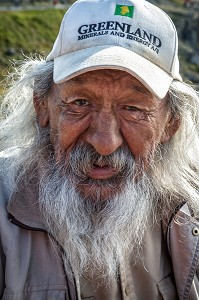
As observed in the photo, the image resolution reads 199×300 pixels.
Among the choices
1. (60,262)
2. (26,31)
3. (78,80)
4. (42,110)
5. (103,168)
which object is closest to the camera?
(78,80)

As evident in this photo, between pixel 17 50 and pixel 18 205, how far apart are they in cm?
3343

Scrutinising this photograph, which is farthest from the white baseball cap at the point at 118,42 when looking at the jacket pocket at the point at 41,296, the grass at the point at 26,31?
the grass at the point at 26,31

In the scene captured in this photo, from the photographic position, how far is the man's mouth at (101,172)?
9.47 feet

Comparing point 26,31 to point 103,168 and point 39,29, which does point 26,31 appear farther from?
point 103,168

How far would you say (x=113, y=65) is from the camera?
106 inches

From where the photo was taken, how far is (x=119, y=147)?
2836 millimetres

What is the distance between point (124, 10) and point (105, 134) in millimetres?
634

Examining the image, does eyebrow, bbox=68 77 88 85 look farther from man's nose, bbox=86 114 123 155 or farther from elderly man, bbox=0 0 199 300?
man's nose, bbox=86 114 123 155

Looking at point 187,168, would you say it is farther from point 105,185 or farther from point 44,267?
point 44,267

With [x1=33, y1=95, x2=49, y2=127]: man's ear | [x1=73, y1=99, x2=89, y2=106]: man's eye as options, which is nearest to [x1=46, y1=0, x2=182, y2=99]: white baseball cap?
[x1=73, y1=99, x2=89, y2=106]: man's eye

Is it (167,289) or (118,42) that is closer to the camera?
(118,42)

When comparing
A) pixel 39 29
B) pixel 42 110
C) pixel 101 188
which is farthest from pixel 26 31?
pixel 101 188

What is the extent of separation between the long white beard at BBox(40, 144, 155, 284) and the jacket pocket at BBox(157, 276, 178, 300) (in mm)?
320

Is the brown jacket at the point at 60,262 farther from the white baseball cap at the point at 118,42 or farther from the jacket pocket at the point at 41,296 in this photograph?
the white baseball cap at the point at 118,42
